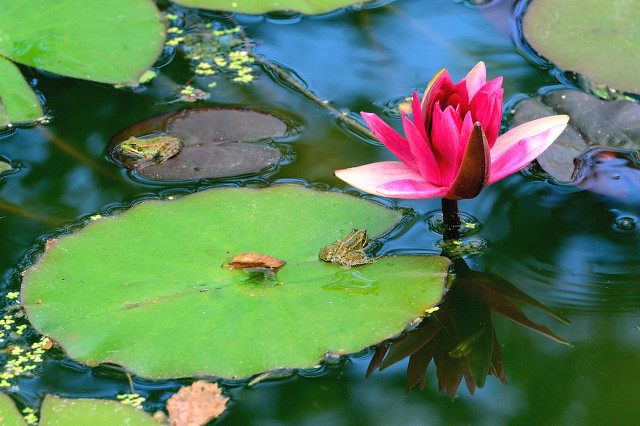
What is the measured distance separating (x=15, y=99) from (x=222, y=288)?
1474 mm

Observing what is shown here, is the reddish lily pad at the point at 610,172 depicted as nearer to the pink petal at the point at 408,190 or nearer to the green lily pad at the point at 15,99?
the pink petal at the point at 408,190

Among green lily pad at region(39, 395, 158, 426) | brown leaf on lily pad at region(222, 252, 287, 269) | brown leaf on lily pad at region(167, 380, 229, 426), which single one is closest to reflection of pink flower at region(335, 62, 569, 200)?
brown leaf on lily pad at region(222, 252, 287, 269)

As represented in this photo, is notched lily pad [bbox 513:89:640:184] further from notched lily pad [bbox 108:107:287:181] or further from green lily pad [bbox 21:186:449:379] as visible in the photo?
notched lily pad [bbox 108:107:287:181]

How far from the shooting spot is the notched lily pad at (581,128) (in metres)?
2.22

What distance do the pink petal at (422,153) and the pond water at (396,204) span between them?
0.27 metres

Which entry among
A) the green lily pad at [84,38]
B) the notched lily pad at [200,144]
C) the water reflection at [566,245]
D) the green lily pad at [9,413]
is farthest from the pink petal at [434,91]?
the green lily pad at [84,38]

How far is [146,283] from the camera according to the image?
180 cm

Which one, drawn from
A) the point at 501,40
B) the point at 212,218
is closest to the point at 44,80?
the point at 212,218

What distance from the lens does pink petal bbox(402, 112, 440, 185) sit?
1.77 meters

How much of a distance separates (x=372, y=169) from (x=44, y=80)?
1.77 metres

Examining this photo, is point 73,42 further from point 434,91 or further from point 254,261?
point 434,91

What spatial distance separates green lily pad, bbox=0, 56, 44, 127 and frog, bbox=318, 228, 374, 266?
1.52 metres

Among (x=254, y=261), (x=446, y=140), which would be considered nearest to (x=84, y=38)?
(x=254, y=261)

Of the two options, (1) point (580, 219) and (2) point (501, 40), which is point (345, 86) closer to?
(2) point (501, 40)
